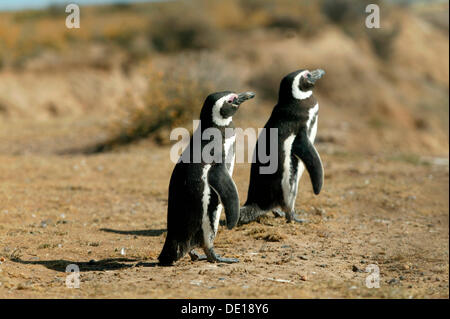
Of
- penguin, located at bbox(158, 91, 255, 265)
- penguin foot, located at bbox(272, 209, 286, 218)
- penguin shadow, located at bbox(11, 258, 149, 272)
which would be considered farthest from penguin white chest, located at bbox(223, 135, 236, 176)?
penguin foot, located at bbox(272, 209, 286, 218)

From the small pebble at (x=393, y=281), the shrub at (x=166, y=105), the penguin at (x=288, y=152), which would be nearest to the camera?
the small pebble at (x=393, y=281)

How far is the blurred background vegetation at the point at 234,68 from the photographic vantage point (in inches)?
618

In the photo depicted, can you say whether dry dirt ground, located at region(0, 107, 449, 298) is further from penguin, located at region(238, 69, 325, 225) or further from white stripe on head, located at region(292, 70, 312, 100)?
white stripe on head, located at region(292, 70, 312, 100)

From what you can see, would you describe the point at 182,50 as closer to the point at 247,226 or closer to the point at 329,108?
the point at 329,108

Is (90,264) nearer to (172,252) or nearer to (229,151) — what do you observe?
(172,252)

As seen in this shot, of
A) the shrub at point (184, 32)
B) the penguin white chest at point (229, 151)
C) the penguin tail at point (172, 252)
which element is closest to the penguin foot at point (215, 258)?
the penguin tail at point (172, 252)

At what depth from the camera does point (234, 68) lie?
19.0 metres

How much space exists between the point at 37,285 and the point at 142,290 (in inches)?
39.0

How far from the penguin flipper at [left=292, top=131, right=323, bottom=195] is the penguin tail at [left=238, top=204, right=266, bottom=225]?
0.73m

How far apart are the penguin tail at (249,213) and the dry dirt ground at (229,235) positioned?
0.34 ft

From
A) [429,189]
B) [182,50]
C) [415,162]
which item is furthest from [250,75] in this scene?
[429,189]

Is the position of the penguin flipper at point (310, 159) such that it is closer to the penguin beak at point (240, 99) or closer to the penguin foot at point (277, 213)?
the penguin foot at point (277, 213)

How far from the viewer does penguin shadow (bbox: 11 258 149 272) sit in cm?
612

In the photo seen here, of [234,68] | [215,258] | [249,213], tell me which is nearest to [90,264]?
[215,258]
